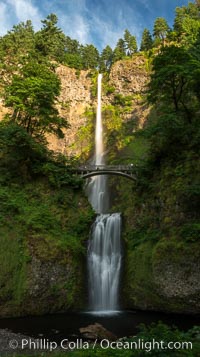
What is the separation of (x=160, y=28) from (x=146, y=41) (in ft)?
14.3

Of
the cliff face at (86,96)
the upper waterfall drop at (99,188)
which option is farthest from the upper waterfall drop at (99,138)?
the cliff face at (86,96)

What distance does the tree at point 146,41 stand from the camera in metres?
73.4

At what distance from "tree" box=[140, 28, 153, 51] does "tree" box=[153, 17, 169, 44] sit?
2221mm

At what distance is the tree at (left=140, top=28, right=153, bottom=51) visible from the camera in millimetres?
73425

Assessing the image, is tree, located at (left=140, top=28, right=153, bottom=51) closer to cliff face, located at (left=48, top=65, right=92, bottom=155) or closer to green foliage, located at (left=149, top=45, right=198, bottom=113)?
cliff face, located at (left=48, top=65, right=92, bottom=155)

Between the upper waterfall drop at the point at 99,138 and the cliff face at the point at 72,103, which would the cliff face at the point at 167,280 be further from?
the cliff face at the point at 72,103

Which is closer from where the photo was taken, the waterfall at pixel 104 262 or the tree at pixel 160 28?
the waterfall at pixel 104 262

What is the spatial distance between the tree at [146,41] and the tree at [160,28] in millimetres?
2221

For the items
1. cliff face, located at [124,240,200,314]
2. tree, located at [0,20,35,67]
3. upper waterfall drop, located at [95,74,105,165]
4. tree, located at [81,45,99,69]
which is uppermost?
tree, located at [81,45,99,69]

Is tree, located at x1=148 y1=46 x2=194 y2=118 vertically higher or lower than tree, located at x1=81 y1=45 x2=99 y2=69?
lower

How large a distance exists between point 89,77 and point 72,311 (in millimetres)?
55394

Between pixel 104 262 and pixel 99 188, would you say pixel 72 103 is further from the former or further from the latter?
pixel 104 262

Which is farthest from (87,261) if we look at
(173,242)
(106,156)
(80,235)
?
(106,156)

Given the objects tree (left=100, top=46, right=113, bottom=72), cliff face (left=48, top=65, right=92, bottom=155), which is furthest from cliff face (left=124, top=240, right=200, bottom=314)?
A: tree (left=100, top=46, right=113, bottom=72)
